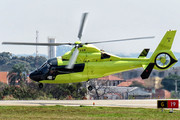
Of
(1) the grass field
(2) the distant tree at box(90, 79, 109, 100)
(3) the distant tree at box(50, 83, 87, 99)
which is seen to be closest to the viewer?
(1) the grass field

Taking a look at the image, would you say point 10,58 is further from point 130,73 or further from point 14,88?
point 14,88

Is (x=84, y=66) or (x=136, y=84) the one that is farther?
(x=136, y=84)

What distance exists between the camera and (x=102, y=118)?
27.1m

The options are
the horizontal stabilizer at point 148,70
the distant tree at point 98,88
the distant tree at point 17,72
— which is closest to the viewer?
the horizontal stabilizer at point 148,70

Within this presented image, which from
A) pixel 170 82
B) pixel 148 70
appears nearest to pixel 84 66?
pixel 148 70

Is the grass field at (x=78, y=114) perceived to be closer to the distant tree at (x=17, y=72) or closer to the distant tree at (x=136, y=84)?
the distant tree at (x=136, y=84)

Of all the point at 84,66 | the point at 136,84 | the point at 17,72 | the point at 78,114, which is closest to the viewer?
the point at 78,114

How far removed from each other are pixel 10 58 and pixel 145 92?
128775 mm

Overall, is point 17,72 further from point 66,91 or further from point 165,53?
point 165,53

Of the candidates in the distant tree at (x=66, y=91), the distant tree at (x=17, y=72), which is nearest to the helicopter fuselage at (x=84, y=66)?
the distant tree at (x=66, y=91)

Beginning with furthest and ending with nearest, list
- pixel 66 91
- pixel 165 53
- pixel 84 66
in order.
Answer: pixel 66 91 < pixel 165 53 < pixel 84 66

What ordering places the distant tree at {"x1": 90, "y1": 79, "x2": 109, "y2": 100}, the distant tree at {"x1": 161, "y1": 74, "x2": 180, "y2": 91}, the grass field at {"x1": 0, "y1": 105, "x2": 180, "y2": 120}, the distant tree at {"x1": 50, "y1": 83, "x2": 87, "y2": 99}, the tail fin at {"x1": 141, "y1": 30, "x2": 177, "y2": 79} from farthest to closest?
the distant tree at {"x1": 161, "y1": 74, "x2": 180, "y2": 91} < the distant tree at {"x1": 90, "y1": 79, "x2": 109, "y2": 100} < the distant tree at {"x1": 50, "y1": 83, "x2": 87, "y2": 99} < the tail fin at {"x1": 141, "y1": 30, "x2": 177, "y2": 79} < the grass field at {"x1": 0, "y1": 105, "x2": 180, "y2": 120}

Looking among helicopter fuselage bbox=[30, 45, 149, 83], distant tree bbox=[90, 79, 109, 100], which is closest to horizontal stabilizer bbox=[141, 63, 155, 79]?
helicopter fuselage bbox=[30, 45, 149, 83]

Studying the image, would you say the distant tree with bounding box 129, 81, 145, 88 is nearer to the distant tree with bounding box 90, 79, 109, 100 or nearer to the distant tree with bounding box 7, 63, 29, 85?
the distant tree with bounding box 90, 79, 109, 100
